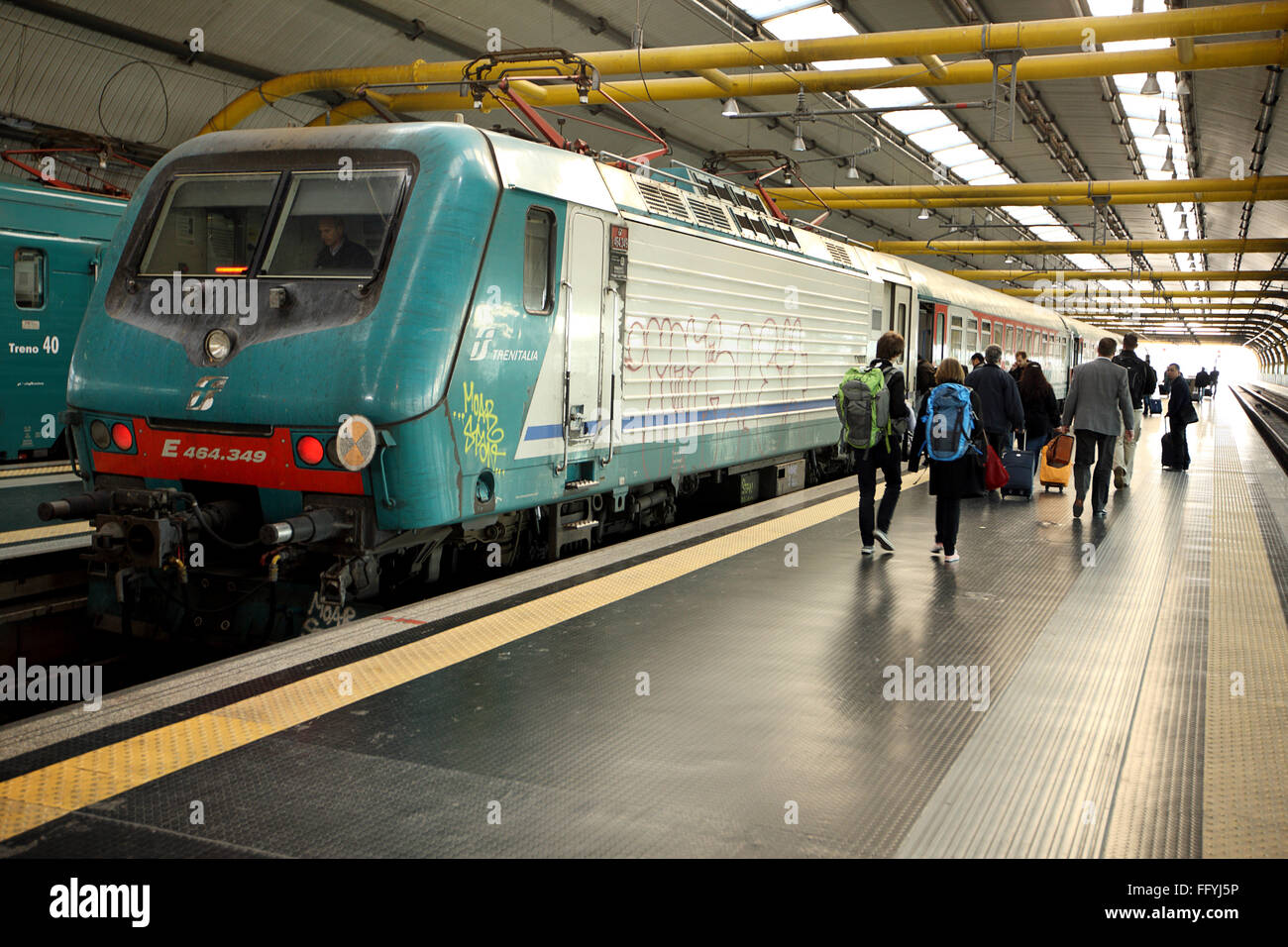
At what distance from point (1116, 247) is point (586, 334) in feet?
80.8

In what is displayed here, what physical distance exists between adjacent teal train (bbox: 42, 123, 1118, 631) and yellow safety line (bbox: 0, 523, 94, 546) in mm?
1540

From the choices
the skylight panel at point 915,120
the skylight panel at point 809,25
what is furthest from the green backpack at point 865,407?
the skylight panel at point 915,120

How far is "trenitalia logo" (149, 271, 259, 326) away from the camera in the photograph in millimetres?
5836

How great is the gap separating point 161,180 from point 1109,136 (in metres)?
18.1

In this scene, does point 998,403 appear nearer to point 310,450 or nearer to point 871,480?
point 871,480

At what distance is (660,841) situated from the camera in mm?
3281

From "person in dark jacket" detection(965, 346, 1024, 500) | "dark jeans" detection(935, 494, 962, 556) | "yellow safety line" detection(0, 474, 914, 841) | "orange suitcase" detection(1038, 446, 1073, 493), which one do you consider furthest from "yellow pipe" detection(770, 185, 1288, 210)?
"yellow safety line" detection(0, 474, 914, 841)

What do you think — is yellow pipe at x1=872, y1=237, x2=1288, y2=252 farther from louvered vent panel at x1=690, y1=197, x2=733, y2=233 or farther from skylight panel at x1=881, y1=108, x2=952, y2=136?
louvered vent panel at x1=690, y1=197, x2=733, y2=233

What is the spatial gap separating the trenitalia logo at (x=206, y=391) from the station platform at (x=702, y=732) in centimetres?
151

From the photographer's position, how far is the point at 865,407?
25.3 ft

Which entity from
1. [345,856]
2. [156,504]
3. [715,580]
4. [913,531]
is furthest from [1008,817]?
[913,531]

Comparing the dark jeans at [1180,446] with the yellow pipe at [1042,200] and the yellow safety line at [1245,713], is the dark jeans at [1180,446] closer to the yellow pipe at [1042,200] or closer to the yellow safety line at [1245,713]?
the yellow safety line at [1245,713]

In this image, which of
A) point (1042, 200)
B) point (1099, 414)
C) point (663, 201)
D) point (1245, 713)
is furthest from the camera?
point (1042, 200)

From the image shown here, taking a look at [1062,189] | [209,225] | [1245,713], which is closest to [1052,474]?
[1245,713]
